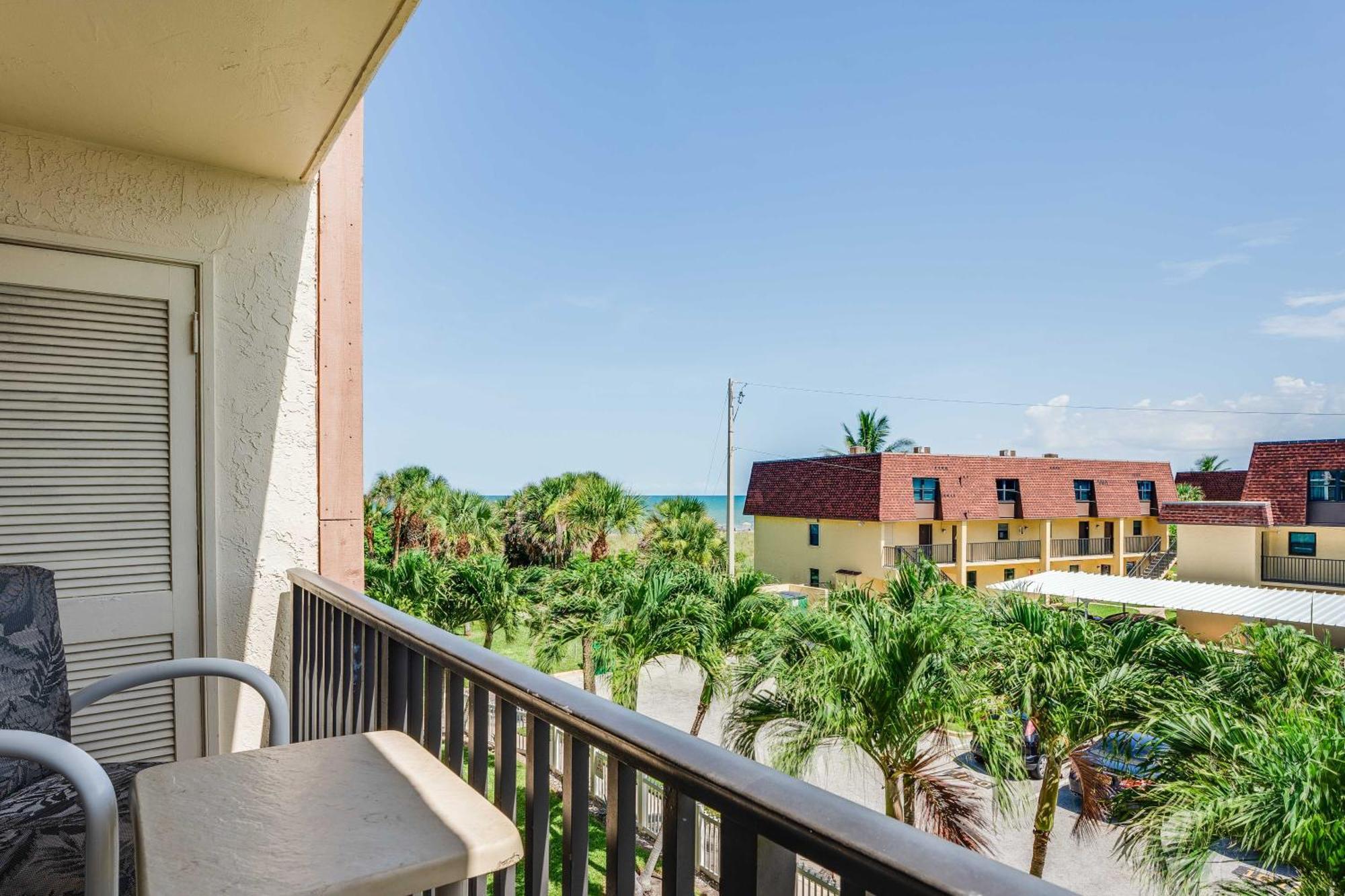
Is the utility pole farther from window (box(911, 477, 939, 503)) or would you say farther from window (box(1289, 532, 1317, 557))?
window (box(1289, 532, 1317, 557))

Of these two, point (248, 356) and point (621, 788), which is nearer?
point (621, 788)

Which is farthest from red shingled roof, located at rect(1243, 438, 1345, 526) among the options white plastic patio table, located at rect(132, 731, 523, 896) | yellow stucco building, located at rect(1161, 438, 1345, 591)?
white plastic patio table, located at rect(132, 731, 523, 896)

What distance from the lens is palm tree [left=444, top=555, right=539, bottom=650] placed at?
10773mm

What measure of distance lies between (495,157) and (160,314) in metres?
36.1

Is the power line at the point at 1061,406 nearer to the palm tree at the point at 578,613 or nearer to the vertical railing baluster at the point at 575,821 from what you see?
the palm tree at the point at 578,613

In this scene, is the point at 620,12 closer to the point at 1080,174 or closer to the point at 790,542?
the point at 790,542

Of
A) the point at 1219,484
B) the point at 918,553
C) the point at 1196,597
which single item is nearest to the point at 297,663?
the point at 1196,597

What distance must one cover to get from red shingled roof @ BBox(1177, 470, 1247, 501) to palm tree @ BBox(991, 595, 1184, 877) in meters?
26.5

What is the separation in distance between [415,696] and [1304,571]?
2146 cm

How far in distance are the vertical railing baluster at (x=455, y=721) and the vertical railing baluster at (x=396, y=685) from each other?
0.89ft

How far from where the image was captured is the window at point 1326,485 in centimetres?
1622

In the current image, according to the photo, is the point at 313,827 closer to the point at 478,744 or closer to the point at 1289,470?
the point at 478,744

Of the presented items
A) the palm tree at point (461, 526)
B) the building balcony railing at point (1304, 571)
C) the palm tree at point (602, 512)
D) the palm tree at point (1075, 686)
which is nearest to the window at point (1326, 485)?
the building balcony railing at point (1304, 571)

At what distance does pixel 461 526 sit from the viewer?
1684cm
